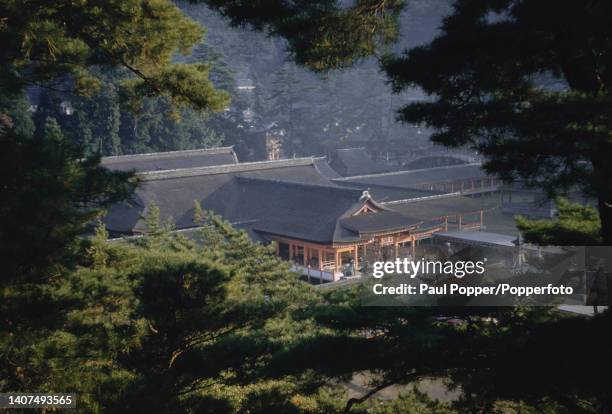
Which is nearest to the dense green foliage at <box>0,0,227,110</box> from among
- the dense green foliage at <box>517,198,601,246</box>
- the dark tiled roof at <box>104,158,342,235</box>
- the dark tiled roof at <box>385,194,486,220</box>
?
the dense green foliage at <box>517,198,601,246</box>

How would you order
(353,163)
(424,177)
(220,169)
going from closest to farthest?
(220,169), (424,177), (353,163)

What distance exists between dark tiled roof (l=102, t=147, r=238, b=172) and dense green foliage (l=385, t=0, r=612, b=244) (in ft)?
69.2

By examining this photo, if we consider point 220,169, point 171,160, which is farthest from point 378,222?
point 171,160

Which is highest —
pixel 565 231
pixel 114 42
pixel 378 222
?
pixel 114 42

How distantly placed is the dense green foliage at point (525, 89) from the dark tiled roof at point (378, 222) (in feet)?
39.2

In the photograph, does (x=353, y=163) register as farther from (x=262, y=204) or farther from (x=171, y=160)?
(x=262, y=204)

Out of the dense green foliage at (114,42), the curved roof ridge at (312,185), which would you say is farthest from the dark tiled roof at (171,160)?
the dense green foliage at (114,42)

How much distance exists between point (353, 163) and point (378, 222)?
17.1 metres

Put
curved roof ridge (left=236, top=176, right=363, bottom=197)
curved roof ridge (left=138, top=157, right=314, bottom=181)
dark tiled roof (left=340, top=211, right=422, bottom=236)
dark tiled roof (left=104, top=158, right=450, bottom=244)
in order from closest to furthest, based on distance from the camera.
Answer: dark tiled roof (left=340, top=211, right=422, bottom=236) < dark tiled roof (left=104, top=158, right=450, bottom=244) < curved roof ridge (left=236, top=176, right=363, bottom=197) < curved roof ridge (left=138, top=157, right=314, bottom=181)

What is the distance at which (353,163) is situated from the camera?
111ft

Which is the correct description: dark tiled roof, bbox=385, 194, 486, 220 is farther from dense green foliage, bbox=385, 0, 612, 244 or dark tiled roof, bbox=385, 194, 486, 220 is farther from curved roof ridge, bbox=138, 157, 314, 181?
dense green foliage, bbox=385, 0, 612, 244

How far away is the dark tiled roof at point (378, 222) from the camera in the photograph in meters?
16.4

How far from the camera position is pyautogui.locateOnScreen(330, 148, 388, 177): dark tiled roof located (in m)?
33.4

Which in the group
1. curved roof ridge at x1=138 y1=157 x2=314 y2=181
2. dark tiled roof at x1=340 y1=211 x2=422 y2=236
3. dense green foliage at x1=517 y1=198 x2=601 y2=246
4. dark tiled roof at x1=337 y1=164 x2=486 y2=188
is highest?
dense green foliage at x1=517 y1=198 x2=601 y2=246
